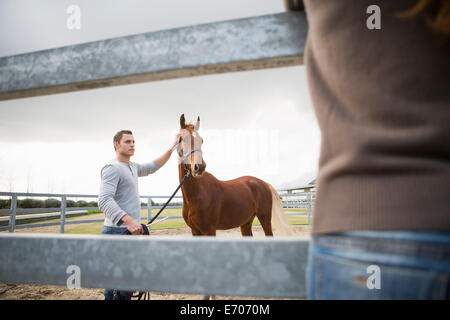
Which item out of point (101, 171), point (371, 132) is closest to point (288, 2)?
point (371, 132)

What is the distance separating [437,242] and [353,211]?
12cm

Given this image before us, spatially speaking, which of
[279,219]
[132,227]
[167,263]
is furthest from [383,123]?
[279,219]

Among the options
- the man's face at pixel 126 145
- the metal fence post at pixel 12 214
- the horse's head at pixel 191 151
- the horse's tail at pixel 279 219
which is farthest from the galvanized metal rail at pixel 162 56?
the metal fence post at pixel 12 214

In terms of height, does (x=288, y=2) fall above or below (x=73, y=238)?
above

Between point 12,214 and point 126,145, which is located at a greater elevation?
point 126,145

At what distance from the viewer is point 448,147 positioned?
393mm

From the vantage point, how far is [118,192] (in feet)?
9.87

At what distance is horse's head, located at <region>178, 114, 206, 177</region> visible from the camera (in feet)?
11.5

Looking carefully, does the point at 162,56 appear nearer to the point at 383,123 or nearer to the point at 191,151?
the point at 383,123

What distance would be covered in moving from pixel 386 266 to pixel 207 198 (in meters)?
3.45

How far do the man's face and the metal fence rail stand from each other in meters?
2.58

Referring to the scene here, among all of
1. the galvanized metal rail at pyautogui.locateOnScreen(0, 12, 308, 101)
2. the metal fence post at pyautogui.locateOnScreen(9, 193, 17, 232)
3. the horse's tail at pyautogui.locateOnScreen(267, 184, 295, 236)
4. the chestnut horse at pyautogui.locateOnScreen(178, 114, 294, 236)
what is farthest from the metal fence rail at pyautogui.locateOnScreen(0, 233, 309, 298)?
the metal fence post at pyautogui.locateOnScreen(9, 193, 17, 232)
